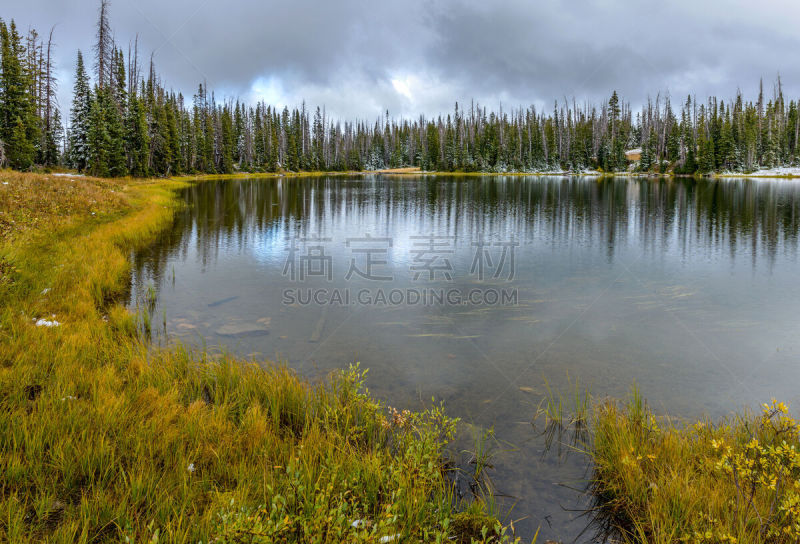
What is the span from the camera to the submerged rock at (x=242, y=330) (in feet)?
33.5

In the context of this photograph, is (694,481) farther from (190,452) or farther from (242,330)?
(242,330)

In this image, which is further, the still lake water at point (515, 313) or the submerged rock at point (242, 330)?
the submerged rock at point (242, 330)

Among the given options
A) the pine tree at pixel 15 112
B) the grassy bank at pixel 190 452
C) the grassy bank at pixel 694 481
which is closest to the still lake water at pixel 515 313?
the grassy bank at pixel 694 481

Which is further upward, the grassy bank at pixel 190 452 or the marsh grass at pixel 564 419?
the grassy bank at pixel 190 452

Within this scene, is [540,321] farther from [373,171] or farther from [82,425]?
[373,171]

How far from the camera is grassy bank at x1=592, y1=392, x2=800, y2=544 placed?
12.6 feet

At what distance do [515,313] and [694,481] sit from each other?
24.3ft

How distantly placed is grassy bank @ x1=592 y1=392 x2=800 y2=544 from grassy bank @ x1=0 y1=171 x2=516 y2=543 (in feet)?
5.08

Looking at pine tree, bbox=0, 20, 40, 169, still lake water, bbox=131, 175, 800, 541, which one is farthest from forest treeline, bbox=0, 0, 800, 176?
still lake water, bbox=131, 175, 800, 541

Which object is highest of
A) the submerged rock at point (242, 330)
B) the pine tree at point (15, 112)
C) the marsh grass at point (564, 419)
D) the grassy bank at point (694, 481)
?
the pine tree at point (15, 112)

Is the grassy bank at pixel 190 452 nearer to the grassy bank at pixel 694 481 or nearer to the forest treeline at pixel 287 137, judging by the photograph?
the grassy bank at pixel 694 481

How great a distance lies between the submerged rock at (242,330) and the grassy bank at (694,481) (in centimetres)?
719

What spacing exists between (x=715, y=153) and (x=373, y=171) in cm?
9012

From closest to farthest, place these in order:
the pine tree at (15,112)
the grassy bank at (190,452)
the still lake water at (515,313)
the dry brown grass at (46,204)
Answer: the grassy bank at (190,452) → the still lake water at (515,313) → the dry brown grass at (46,204) → the pine tree at (15,112)
